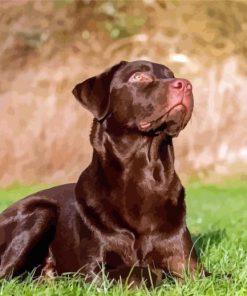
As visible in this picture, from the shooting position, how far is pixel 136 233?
5.70 m

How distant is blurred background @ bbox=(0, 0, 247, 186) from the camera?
1780 cm

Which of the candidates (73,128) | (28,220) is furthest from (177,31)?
(28,220)

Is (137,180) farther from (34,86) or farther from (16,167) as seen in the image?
(34,86)

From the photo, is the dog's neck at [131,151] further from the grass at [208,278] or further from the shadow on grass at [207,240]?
the shadow on grass at [207,240]

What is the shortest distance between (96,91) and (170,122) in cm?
55

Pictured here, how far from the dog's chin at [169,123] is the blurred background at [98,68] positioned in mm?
11594

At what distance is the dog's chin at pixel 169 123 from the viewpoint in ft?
18.5

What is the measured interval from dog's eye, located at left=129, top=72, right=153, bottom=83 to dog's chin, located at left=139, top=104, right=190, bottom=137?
28 cm

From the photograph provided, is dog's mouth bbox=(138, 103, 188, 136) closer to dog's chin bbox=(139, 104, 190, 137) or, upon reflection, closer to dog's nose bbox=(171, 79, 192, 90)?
dog's chin bbox=(139, 104, 190, 137)

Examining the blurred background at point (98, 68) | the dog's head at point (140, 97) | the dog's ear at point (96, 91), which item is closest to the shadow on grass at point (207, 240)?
the dog's head at point (140, 97)

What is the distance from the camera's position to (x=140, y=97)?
5750 millimetres

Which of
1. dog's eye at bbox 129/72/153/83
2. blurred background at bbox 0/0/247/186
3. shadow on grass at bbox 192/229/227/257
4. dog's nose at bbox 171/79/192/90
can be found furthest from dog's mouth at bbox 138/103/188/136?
blurred background at bbox 0/0/247/186

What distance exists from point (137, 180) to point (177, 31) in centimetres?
1376

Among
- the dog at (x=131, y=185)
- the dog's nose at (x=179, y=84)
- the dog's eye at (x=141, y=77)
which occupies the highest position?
the dog's eye at (x=141, y=77)
